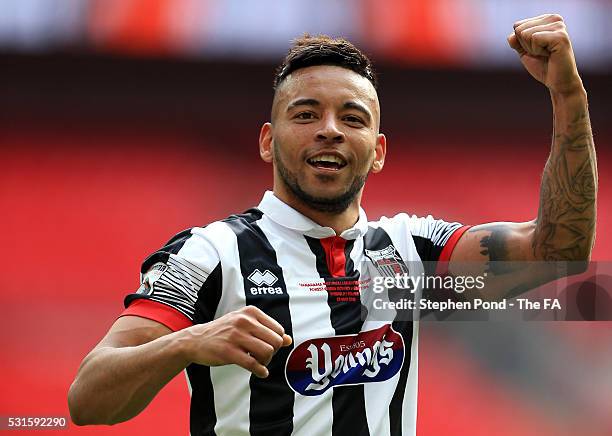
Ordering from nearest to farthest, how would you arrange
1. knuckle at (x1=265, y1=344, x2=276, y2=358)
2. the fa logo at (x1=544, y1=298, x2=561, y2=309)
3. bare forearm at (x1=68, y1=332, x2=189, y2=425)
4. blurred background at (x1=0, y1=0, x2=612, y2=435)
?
knuckle at (x1=265, y1=344, x2=276, y2=358), bare forearm at (x1=68, y1=332, x2=189, y2=425), the fa logo at (x1=544, y1=298, x2=561, y2=309), blurred background at (x1=0, y1=0, x2=612, y2=435)

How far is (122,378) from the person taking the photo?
1.49 metres


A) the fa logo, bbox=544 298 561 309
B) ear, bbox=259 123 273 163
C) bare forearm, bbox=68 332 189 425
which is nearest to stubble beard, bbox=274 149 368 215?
ear, bbox=259 123 273 163

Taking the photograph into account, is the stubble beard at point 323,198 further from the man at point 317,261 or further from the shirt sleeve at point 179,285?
the shirt sleeve at point 179,285

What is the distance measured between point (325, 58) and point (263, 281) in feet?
1.79

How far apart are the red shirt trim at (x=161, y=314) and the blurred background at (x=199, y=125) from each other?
2.87 m

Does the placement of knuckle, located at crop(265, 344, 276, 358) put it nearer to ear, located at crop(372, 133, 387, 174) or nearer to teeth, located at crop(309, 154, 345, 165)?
teeth, located at crop(309, 154, 345, 165)

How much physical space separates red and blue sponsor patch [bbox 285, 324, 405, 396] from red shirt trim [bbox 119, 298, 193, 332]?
234 millimetres

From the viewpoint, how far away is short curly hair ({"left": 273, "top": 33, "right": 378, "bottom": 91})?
1984mm

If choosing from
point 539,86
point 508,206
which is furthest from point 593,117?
point 508,206

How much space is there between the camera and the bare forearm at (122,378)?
1.44 meters

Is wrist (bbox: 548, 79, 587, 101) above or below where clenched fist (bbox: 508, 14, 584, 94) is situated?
below

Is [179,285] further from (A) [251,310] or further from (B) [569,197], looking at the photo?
(B) [569,197]

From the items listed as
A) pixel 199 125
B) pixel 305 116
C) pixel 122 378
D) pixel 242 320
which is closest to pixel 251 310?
pixel 242 320

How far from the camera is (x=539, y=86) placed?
17.4ft
